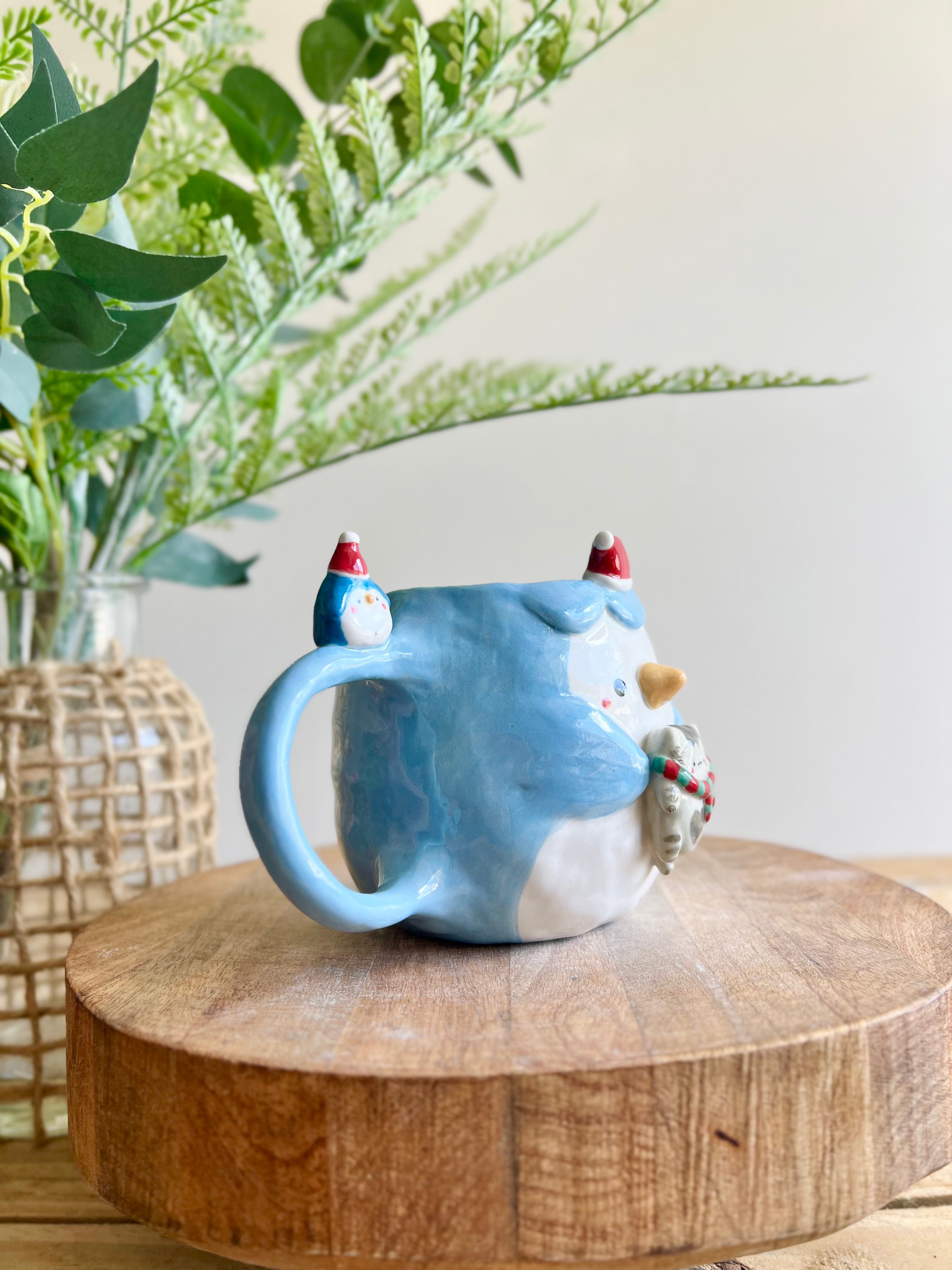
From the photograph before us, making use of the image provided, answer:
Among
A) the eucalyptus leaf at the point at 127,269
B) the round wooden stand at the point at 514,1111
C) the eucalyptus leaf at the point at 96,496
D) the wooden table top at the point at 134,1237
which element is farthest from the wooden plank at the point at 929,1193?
the eucalyptus leaf at the point at 96,496

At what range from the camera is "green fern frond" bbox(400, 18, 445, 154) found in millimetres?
541

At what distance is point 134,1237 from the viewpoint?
0.48m

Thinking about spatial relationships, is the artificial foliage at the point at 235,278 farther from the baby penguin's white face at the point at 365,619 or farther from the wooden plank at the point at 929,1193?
the wooden plank at the point at 929,1193

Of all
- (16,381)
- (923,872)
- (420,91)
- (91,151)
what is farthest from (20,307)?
(923,872)

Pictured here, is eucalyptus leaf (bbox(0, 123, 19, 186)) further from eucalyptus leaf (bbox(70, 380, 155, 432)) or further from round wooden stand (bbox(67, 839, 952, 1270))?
round wooden stand (bbox(67, 839, 952, 1270))

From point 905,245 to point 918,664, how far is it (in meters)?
0.46

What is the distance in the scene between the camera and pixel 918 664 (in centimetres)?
115

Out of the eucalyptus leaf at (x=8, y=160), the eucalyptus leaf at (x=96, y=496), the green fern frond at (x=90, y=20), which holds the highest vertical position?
the green fern frond at (x=90, y=20)

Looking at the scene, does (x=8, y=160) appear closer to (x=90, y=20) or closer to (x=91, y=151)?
(x=91, y=151)

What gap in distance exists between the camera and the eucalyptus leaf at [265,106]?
0.63 m

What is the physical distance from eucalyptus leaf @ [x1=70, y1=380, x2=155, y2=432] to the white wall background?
1.65 ft

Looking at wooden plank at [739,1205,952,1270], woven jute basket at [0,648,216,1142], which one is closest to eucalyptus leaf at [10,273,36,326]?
woven jute basket at [0,648,216,1142]

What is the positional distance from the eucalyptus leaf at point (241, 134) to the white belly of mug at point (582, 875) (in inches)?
18.8

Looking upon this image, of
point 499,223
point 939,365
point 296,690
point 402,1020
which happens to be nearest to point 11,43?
point 296,690
